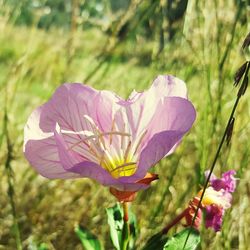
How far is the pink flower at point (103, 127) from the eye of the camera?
1.90 ft

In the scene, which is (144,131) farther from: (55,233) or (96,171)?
(55,233)

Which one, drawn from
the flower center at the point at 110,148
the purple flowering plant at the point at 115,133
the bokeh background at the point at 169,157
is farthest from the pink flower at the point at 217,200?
the bokeh background at the point at 169,157

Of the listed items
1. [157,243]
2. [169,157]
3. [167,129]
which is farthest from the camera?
[169,157]

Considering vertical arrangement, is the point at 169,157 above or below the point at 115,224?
below

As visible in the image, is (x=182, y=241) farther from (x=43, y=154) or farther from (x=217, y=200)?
(x=43, y=154)

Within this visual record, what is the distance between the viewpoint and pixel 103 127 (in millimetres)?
652

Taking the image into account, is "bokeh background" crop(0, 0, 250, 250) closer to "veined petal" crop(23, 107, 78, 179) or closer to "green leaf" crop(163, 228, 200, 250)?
"green leaf" crop(163, 228, 200, 250)

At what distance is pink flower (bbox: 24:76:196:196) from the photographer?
578mm

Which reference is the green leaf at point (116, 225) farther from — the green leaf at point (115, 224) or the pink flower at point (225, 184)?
the pink flower at point (225, 184)

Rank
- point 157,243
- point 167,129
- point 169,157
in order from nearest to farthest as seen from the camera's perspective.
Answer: point 167,129
point 157,243
point 169,157

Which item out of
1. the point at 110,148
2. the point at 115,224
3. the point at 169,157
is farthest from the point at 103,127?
the point at 169,157

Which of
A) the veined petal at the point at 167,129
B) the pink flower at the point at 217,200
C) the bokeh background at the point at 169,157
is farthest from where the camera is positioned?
the bokeh background at the point at 169,157

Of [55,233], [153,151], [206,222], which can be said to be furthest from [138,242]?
[153,151]

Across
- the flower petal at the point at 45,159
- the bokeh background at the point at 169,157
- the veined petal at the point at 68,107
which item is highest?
the veined petal at the point at 68,107
